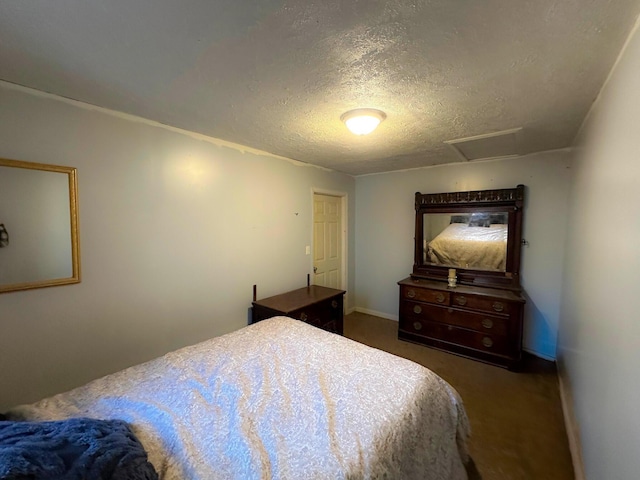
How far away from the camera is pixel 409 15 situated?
102 centimetres

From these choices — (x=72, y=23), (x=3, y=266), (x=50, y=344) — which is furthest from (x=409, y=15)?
(x=50, y=344)

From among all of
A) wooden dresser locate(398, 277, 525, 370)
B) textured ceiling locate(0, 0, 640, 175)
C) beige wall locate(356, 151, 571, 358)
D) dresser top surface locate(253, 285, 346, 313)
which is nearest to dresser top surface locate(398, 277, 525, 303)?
wooden dresser locate(398, 277, 525, 370)

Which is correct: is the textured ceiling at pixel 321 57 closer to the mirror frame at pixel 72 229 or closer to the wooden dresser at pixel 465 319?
the mirror frame at pixel 72 229

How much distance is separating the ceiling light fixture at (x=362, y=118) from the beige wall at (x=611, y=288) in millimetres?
1151

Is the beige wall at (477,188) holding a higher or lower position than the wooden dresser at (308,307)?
higher

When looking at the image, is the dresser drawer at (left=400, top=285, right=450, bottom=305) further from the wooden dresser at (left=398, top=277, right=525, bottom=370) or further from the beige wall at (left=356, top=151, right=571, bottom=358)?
the beige wall at (left=356, top=151, right=571, bottom=358)

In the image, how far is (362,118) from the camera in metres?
1.86

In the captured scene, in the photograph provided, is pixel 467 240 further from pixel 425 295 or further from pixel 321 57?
pixel 321 57

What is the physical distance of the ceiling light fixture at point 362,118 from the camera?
1.85 metres

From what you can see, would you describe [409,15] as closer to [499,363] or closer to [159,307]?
[159,307]

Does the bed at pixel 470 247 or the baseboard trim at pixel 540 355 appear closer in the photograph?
the baseboard trim at pixel 540 355

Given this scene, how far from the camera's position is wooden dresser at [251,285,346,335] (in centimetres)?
270

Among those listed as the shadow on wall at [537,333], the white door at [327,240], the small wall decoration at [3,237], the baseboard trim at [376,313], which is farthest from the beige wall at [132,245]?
the shadow on wall at [537,333]

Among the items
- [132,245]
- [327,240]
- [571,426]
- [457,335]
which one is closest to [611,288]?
[571,426]
